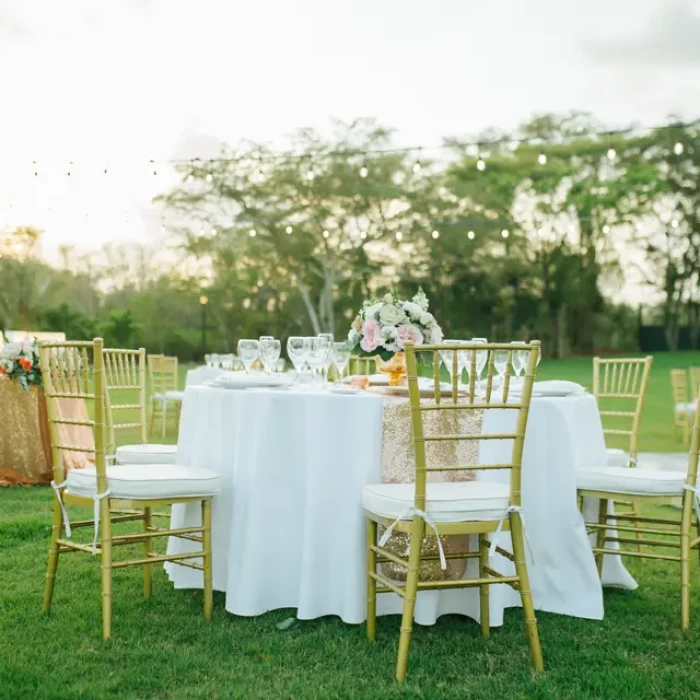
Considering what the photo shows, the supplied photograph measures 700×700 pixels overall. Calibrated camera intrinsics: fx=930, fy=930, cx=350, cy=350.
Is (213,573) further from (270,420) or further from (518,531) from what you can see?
(518,531)

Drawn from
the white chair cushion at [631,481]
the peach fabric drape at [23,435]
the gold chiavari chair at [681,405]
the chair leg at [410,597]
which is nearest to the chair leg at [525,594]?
the chair leg at [410,597]

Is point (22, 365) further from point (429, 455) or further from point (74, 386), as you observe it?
point (429, 455)

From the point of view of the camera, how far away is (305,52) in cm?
1908

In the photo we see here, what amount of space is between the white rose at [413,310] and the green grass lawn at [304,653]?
1.25 m

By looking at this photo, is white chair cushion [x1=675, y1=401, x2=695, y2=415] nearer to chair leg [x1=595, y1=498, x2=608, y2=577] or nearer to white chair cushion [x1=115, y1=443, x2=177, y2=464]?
chair leg [x1=595, y1=498, x2=608, y2=577]

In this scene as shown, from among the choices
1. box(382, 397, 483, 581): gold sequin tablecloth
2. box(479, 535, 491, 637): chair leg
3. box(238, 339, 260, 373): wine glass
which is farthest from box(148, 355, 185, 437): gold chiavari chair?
box(479, 535, 491, 637): chair leg

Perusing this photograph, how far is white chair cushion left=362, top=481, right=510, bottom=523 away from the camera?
3.04 metres

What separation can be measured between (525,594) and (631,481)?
87 centimetres

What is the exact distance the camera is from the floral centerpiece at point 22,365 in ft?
23.5

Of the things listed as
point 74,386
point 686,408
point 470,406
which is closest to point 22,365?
point 74,386

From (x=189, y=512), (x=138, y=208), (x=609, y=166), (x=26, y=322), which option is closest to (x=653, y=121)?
(x=609, y=166)

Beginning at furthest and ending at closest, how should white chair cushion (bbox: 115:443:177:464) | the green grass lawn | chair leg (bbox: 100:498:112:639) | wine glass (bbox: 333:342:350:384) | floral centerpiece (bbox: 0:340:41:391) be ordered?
floral centerpiece (bbox: 0:340:41:391)
white chair cushion (bbox: 115:443:177:464)
wine glass (bbox: 333:342:350:384)
chair leg (bbox: 100:498:112:639)
the green grass lawn

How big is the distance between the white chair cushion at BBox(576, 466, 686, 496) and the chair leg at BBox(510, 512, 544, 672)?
2.62ft

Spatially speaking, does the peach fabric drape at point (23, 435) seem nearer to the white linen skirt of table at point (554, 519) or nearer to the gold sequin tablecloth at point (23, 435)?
the gold sequin tablecloth at point (23, 435)
